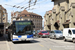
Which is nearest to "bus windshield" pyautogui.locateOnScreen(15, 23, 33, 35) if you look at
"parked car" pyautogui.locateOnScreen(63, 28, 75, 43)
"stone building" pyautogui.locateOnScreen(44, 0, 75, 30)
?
"parked car" pyautogui.locateOnScreen(63, 28, 75, 43)

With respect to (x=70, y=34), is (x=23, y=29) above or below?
above

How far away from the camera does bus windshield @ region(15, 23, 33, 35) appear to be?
17.0 meters

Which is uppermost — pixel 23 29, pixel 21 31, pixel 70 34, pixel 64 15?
pixel 64 15

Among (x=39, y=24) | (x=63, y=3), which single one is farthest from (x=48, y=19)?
(x=39, y=24)

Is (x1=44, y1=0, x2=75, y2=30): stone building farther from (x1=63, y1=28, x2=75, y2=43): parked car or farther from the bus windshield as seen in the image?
the bus windshield

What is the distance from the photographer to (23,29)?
676 inches

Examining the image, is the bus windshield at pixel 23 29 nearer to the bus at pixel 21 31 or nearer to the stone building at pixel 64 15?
the bus at pixel 21 31

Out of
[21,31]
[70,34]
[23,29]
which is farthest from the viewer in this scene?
[70,34]

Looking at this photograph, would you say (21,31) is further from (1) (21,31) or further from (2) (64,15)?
(2) (64,15)

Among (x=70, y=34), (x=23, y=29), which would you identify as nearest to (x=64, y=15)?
(x=70, y=34)

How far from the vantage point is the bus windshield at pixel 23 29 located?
55.6 ft

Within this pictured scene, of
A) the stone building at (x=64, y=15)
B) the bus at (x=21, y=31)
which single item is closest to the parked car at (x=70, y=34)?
the bus at (x=21, y=31)

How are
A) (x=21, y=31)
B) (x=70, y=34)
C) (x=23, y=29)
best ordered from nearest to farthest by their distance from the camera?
(x=21, y=31)
(x=23, y=29)
(x=70, y=34)

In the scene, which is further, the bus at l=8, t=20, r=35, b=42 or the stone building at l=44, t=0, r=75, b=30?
the stone building at l=44, t=0, r=75, b=30
